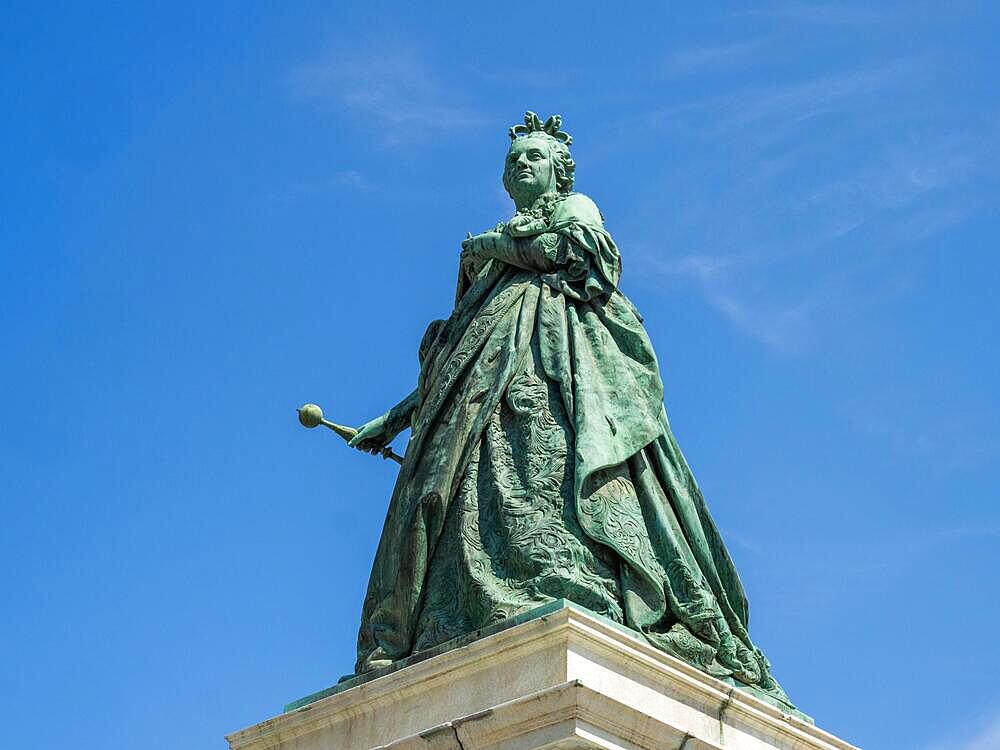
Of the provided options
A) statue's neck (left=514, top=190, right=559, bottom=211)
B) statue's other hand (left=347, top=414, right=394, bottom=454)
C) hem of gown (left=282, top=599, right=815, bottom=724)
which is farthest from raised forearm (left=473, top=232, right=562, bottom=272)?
hem of gown (left=282, top=599, right=815, bottom=724)

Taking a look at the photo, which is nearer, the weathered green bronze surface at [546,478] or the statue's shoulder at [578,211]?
the weathered green bronze surface at [546,478]

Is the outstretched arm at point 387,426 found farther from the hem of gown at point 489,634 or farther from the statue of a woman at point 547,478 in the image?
the hem of gown at point 489,634

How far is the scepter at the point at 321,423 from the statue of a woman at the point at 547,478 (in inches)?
21.7

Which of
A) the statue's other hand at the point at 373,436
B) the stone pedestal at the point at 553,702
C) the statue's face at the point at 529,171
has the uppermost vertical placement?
the statue's face at the point at 529,171

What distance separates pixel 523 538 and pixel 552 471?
0.53 metres

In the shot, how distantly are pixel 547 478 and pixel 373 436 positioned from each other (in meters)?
2.23

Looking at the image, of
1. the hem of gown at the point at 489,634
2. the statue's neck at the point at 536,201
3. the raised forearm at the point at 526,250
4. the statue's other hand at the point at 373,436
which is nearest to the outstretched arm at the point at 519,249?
the raised forearm at the point at 526,250

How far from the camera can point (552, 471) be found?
32.7 ft

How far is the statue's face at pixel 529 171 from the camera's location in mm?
11570

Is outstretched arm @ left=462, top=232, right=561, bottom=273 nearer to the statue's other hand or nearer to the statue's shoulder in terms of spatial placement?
the statue's shoulder

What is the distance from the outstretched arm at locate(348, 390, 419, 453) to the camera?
1173cm

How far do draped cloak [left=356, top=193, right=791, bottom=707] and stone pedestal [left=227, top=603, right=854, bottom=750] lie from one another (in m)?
0.40

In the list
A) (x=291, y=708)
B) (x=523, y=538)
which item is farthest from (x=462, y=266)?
(x=291, y=708)

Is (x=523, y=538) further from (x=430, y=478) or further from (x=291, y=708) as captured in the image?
(x=291, y=708)
